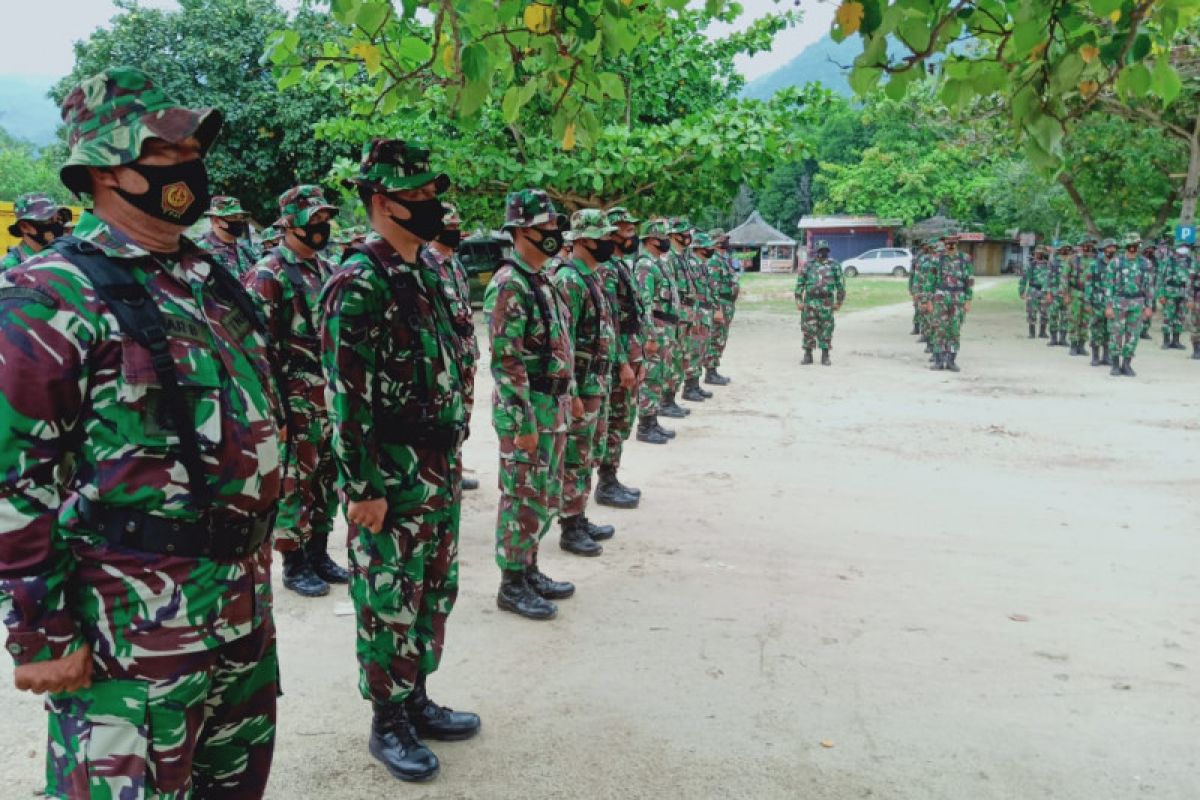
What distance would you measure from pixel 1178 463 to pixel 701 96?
11.0m

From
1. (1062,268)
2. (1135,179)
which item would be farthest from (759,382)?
(1135,179)

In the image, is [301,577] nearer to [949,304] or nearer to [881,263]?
[949,304]

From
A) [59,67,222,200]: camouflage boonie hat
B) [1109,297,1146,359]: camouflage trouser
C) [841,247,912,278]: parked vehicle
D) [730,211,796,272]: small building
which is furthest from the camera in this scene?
[730,211,796,272]: small building

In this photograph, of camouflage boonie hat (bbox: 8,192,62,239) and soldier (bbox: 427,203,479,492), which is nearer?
soldier (bbox: 427,203,479,492)

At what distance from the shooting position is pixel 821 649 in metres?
4.18

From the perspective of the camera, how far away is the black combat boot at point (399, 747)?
305cm

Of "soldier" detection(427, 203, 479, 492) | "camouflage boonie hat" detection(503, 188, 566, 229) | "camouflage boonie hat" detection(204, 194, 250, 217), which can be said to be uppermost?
"camouflage boonie hat" detection(204, 194, 250, 217)

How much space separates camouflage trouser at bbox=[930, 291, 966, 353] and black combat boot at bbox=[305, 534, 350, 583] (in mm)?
11386

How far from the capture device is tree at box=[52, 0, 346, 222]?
60.0ft

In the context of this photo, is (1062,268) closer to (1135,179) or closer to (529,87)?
(1135,179)

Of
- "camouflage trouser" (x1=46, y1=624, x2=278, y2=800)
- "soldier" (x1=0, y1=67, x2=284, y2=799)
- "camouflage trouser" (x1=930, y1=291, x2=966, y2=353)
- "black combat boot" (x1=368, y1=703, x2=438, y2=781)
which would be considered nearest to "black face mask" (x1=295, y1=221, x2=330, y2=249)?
"black combat boot" (x1=368, y1=703, x2=438, y2=781)

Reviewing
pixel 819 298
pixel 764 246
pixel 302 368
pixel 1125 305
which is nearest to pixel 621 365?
pixel 302 368

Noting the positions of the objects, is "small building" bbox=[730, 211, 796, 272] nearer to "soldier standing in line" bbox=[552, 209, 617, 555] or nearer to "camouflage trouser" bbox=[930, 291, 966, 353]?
"camouflage trouser" bbox=[930, 291, 966, 353]

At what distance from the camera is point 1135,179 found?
20.8 metres
